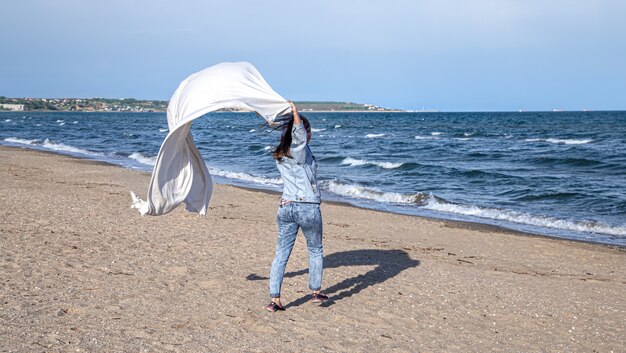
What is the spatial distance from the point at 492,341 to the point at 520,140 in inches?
1625

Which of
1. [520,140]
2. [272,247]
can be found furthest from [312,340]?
[520,140]

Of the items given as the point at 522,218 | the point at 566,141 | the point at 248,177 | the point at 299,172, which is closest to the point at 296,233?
the point at 299,172

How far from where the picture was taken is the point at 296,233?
6.77 meters

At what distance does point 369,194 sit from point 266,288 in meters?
13.0

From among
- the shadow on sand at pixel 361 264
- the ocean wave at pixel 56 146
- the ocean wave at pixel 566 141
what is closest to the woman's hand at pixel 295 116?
the shadow on sand at pixel 361 264

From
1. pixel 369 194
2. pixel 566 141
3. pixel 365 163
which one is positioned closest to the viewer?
pixel 369 194

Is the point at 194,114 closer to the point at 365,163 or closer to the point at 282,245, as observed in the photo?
the point at 282,245

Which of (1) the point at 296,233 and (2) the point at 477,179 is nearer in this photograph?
(1) the point at 296,233

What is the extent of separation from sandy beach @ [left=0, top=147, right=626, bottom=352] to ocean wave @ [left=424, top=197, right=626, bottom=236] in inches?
81.8

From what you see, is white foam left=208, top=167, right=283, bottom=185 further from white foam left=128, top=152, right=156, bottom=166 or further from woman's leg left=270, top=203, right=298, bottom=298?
woman's leg left=270, top=203, right=298, bottom=298

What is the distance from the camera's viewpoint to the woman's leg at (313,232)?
661 cm

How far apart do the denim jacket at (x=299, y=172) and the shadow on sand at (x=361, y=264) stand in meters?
1.31

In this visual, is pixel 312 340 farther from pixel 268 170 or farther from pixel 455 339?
pixel 268 170

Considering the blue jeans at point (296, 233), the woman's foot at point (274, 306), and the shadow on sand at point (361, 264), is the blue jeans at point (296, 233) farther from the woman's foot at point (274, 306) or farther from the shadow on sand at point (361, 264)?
the shadow on sand at point (361, 264)
